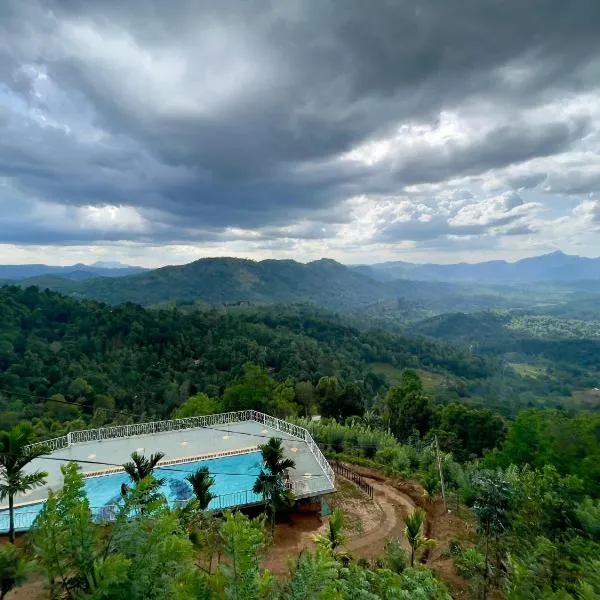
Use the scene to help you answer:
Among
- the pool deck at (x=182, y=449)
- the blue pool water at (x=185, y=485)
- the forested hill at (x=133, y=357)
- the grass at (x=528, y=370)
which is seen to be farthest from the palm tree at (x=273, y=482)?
the grass at (x=528, y=370)

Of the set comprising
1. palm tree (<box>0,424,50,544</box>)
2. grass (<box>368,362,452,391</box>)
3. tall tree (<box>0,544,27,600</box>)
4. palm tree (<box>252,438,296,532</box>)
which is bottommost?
grass (<box>368,362,452,391</box>)

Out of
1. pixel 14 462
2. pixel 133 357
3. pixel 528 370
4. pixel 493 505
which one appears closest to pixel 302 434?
pixel 493 505

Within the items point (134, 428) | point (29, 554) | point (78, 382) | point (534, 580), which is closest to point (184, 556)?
point (29, 554)

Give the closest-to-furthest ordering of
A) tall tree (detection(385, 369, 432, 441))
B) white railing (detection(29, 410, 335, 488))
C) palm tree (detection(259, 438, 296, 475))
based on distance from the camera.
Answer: palm tree (detection(259, 438, 296, 475))
white railing (detection(29, 410, 335, 488))
tall tree (detection(385, 369, 432, 441))

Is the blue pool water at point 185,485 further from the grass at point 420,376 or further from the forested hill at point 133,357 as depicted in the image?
the grass at point 420,376

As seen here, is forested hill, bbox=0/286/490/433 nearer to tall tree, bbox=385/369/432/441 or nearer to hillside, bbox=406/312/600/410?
tall tree, bbox=385/369/432/441

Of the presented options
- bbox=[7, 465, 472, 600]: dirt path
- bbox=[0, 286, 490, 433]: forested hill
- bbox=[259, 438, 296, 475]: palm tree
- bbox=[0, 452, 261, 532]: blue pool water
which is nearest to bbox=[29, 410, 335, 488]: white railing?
bbox=[7, 465, 472, 600]: dirt path
